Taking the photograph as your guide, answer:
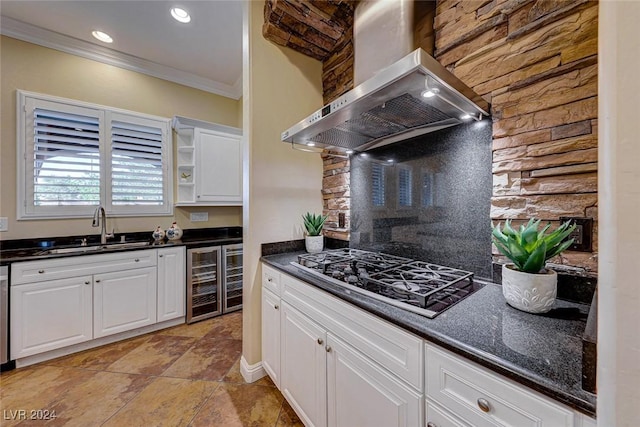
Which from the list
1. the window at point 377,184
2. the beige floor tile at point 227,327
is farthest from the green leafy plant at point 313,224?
the beige floor tile at point 227,327

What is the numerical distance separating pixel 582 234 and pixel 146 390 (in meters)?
2.59

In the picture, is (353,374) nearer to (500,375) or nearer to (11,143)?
(500,375)

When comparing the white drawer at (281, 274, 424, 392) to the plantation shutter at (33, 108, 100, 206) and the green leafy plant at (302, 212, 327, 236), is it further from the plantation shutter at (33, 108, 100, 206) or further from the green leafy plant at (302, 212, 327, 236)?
the plantation shutter at (33, 108, 100, 206)

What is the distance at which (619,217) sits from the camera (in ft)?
1.27

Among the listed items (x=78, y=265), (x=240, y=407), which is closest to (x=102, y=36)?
(x=78, y=265)

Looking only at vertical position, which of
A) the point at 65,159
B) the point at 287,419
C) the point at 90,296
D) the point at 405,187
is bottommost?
the point at 287,419

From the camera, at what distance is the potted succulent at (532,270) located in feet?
2.61

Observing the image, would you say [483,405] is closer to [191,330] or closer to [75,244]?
[191,330]

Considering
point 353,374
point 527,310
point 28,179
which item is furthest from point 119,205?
point 527,310

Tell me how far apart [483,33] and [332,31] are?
1095 millimetres

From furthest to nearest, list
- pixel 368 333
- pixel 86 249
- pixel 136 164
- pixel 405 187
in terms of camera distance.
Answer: pixel 136 164 < pixel 86 249 < pixel 405 187 < pixel 368 333

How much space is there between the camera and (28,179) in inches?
87.9

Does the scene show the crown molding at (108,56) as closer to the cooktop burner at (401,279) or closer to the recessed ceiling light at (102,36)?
→ the recessed ceiling light at (102,36)

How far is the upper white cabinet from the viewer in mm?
2875
